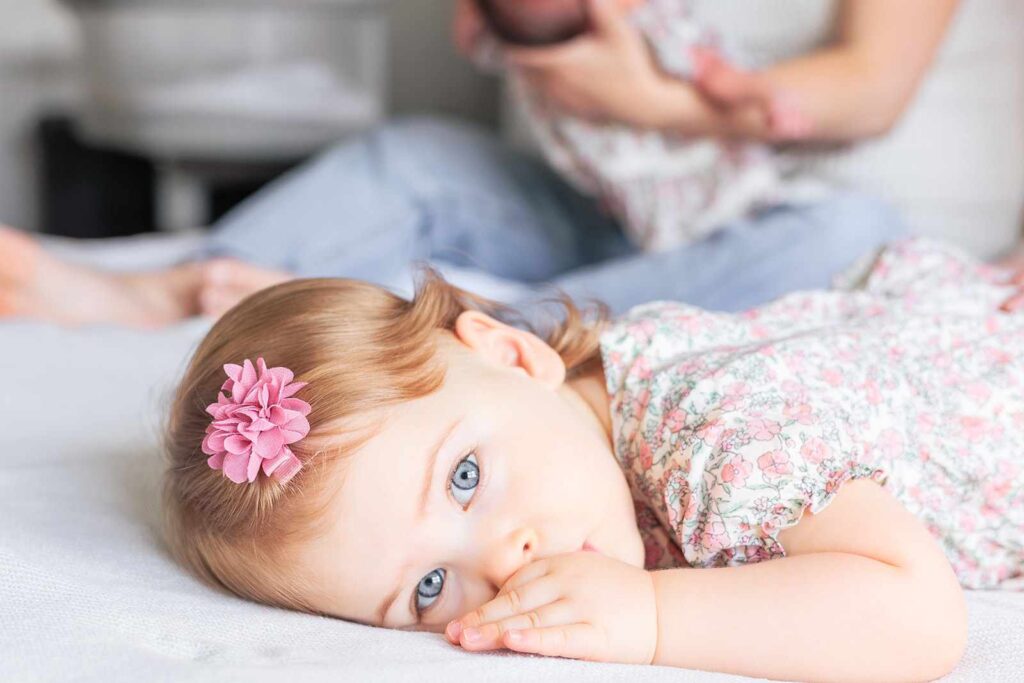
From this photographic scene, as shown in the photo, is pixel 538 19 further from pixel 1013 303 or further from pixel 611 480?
pixel 611 480

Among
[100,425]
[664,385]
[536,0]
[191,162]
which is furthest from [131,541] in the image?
[191,162]

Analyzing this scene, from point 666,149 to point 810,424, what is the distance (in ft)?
2.55

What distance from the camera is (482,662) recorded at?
59cm

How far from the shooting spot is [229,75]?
6.74 ft

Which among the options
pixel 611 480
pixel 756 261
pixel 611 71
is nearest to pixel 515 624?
pixel 611 480

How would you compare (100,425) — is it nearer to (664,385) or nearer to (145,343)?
(145,343)

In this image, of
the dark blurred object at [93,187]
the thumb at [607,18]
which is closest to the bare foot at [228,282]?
the thumb at [607,18]

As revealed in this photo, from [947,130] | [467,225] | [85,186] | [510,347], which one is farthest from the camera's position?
[85,186]

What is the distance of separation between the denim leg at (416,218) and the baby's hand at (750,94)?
32 centimetres

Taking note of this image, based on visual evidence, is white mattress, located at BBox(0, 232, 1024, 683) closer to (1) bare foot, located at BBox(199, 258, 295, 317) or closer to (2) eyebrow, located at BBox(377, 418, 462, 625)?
(2) eyebrow, located at BBox(377, 418, 462, 625)

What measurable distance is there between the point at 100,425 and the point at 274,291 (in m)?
0.29

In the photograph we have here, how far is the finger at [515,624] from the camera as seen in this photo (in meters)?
0.62

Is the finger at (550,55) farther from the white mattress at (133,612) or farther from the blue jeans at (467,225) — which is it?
the white mattress at (133,612)

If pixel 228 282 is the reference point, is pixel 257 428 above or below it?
above
